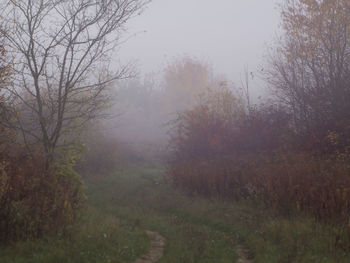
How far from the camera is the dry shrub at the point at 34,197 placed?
23.2 ft

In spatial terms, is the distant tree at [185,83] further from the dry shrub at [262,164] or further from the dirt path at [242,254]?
the dirt path at [242,254]

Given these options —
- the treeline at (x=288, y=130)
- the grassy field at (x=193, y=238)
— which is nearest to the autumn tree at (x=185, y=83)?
the treeline at (x=288, y=130)

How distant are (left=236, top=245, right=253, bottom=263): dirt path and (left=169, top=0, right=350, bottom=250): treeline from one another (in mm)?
2561

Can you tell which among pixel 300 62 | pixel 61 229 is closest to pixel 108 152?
pixel 300 62

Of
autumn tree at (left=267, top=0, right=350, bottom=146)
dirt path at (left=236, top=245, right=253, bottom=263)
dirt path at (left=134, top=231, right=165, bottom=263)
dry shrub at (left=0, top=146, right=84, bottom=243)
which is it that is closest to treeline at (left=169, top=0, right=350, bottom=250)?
autumn tree at (left=267, top=0, right=350, bottom=146)

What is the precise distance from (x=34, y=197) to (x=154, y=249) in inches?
129

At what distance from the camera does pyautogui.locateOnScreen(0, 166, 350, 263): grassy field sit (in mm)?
6398

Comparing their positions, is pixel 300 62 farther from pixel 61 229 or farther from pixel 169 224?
pixel 61 229

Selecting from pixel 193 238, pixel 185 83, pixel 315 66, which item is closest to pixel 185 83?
pixel 185 83

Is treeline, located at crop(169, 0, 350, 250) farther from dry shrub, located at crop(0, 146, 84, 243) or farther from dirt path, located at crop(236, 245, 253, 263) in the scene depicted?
dry shrub, located at crop(0, 146, 84, 243)

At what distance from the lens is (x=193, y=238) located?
8414mm

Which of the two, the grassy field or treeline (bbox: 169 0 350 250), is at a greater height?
treeline (bbox: 169 0 350 250)

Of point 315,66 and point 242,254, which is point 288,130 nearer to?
point 315,66

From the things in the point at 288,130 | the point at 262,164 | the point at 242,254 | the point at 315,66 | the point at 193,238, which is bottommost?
the point at 242,254
